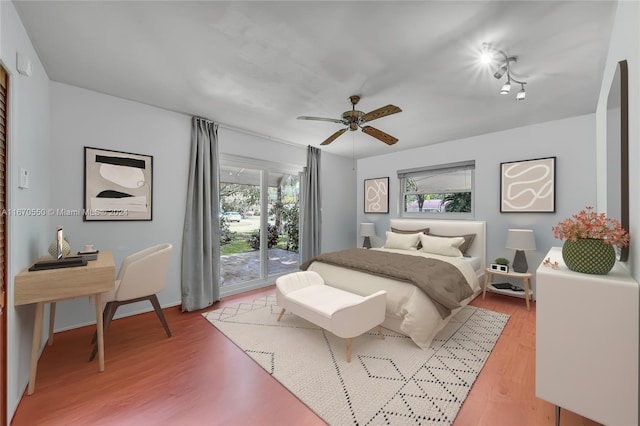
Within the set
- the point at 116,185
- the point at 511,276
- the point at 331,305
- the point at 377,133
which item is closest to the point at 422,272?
the point at 331,305

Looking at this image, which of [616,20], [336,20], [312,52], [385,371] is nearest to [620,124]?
[616,20]

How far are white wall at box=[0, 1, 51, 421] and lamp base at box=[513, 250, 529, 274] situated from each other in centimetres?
491

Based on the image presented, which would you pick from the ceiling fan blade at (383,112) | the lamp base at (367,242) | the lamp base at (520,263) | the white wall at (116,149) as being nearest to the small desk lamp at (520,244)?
the lamp base at (520,263)

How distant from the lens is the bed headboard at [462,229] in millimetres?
3969

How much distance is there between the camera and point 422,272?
8.74ft

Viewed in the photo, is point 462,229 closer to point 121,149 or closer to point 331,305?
point 331,305

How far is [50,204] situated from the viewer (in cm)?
257

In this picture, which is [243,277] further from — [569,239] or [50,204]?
[569,239]

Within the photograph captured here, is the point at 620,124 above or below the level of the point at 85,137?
below

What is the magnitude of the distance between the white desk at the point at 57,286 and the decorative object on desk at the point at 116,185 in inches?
40.0

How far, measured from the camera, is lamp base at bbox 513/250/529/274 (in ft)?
11.3

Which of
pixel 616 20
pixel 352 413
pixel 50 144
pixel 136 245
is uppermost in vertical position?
pixel 616 20

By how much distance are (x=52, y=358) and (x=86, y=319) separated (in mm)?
644

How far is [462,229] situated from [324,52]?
341 centimetres
